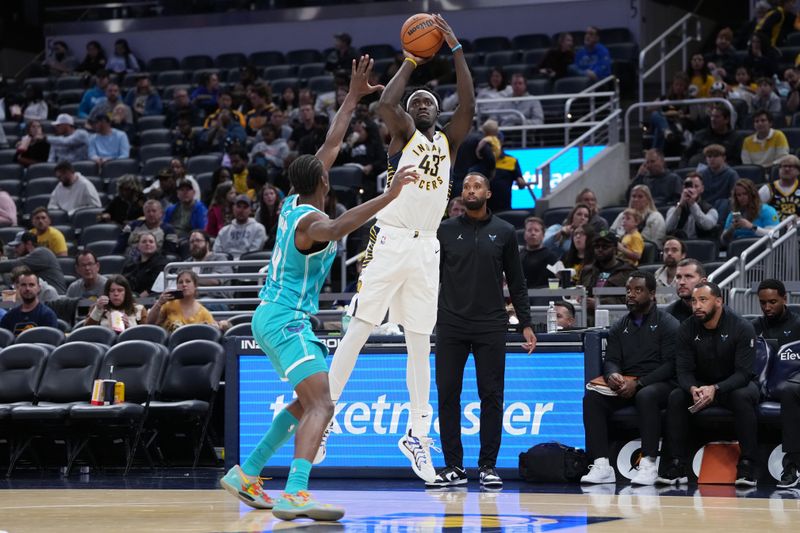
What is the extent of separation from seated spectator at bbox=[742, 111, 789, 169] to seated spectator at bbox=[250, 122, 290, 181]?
6032mm

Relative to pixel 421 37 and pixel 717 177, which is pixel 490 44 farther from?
pixel 421 37

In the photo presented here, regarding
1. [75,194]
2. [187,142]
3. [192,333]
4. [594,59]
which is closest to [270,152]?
[187,142]

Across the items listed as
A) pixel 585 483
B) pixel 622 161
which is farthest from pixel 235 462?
pixel 622 161

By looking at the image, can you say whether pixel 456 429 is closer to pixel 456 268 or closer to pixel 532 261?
pixel 456 268

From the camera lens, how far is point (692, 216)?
1370 cm

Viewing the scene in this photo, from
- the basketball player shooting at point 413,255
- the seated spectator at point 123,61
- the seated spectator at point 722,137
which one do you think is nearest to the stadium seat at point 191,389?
the basketball player shooting at point 413,255

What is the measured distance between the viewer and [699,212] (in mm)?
13586

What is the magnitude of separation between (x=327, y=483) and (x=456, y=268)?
186cm

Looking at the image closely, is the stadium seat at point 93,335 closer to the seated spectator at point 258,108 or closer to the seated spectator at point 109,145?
the seated spectator at point 258,108

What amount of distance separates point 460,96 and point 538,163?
946cm

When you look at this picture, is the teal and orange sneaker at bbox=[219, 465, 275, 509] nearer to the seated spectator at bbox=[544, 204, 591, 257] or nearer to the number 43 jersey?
the number 43 jersey

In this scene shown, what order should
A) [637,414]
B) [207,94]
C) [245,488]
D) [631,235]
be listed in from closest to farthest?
[245,488] → [637,414] → [631,235] → [207,94]

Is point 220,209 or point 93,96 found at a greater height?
point 93,96

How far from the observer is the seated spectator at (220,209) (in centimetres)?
1623
